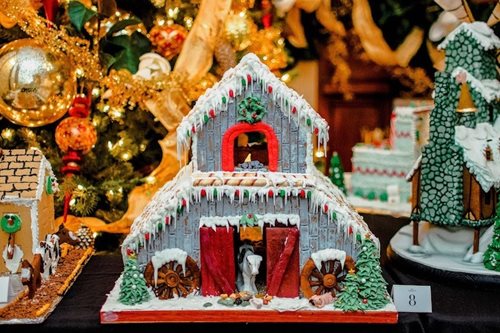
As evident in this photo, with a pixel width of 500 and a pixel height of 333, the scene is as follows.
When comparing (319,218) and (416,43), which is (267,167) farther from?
(416,43)

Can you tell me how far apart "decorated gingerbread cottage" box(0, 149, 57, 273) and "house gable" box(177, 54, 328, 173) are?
25.6 inches

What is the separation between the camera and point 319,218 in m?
2.16

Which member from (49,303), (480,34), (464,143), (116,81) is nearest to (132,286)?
(49,303)

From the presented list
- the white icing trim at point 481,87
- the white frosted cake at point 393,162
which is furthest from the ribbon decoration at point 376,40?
the white icing trim at point 481,87

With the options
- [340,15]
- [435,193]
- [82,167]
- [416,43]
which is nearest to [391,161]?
[416,43]

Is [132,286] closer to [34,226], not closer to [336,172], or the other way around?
[34,226]

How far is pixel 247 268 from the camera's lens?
86.4 inches

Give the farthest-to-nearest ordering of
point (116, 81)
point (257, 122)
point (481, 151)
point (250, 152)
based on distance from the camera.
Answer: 1. point (116, 81)
2. point (481, 151)
3. point (250, 152)
4. point (257, 122)

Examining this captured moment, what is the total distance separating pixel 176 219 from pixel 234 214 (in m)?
0.20

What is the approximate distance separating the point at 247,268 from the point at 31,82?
1.08m

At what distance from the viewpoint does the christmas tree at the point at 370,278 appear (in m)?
2.08

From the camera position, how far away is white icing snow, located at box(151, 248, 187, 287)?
216 centimetres

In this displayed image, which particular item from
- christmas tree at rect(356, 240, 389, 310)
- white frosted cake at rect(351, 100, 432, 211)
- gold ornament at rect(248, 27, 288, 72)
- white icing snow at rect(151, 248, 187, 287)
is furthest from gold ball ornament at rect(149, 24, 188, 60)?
white frosted cake at rect(351, 100, 432, 211)

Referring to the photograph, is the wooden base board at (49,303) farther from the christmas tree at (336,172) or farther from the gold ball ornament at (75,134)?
the christmas tree at (336,172)
